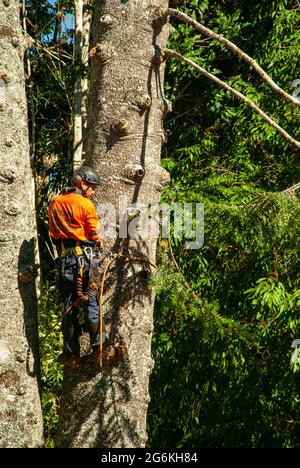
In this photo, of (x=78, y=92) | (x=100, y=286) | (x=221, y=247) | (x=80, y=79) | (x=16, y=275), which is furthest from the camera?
(x=78, y=92)

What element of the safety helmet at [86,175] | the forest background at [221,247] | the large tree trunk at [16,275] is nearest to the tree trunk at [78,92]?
the forest background at [221,247]

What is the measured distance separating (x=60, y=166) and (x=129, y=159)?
6.63 meters

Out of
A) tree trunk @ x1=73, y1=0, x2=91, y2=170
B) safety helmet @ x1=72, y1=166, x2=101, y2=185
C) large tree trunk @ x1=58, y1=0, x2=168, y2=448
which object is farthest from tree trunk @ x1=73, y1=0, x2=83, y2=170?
safety helmet @ x1=72, y1=166, x2=101, y2=185

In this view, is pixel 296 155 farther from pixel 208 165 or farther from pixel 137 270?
pixel 137 270

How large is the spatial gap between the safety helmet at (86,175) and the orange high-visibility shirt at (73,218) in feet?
0.42

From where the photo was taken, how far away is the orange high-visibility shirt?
5.11m

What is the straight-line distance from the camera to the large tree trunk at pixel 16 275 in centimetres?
501

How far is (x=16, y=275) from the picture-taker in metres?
5.12

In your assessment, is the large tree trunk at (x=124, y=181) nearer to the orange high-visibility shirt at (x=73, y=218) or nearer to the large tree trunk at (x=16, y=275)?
the orange high-visibility shirt at (x=73, y=218)

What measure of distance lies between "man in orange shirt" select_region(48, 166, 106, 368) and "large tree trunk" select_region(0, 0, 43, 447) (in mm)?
204

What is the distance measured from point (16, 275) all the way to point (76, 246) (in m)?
0.43

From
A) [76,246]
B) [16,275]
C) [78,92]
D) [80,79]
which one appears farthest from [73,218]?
[78,92]

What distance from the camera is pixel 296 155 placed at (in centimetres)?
955

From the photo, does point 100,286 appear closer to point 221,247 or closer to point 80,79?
point 221,247
